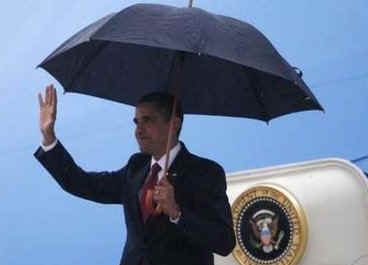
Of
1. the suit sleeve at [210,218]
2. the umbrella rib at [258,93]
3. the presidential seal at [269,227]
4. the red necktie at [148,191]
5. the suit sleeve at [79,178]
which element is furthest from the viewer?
the presidential seal at [269,227]

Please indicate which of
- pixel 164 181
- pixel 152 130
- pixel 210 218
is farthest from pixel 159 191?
pixel 152 130

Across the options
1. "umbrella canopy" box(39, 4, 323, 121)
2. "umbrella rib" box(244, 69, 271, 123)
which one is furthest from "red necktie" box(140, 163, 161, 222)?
"umbrella rib" box(244, 69, 271, 123)

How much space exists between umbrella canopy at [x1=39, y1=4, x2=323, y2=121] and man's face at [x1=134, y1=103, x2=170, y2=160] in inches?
6.1

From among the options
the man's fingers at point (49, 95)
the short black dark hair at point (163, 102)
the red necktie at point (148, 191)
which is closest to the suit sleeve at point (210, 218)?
the red necktie at point (148, 191)

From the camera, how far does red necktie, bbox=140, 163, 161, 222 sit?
209 cm

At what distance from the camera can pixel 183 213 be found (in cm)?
194

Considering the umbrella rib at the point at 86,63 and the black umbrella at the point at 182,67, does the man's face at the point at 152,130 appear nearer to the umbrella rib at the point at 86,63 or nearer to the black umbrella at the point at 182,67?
the black umbrella at the point at 182,67

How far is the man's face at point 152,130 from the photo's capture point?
2.17 m

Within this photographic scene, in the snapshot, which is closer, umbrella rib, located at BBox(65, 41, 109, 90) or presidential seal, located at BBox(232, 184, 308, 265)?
umbrella rib, located at BBox(65, 41, 109, 90)

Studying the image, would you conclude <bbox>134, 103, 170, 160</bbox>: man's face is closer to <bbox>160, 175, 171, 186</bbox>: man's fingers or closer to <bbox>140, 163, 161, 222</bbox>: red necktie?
<bbox>140, 163, 161, 222</bbox>: red necktie

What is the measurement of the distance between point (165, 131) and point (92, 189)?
1.13ft

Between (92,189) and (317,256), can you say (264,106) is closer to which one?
(92,189)

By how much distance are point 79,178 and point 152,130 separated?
1.04 feet

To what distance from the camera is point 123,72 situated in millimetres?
2590
